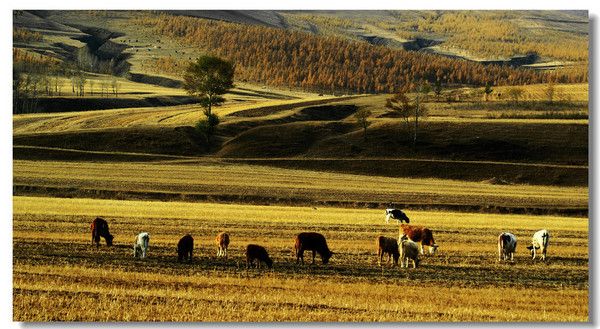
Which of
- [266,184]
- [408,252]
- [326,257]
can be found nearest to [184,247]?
[326,257]

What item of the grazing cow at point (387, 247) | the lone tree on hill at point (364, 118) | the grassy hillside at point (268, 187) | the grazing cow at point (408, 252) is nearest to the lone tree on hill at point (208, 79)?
the grassy hillside at point (268, 187)

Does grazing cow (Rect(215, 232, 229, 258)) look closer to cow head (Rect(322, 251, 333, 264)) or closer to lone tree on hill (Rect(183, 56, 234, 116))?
cow head (Rect(322, 251, 333, 264))

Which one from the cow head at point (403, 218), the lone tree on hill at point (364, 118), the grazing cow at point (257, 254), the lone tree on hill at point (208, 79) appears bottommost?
the grazing cow at point (257, 254)

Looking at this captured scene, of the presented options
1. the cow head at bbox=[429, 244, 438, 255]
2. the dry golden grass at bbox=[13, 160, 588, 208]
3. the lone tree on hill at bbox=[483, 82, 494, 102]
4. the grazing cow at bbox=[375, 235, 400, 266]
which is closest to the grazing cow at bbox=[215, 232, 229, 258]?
the grazing cow at bbox=[375, 235, 400, 266]

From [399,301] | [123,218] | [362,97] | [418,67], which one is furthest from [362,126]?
[399,301]

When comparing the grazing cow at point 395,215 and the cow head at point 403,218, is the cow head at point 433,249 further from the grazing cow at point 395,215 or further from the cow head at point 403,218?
the cow head at point 403,218

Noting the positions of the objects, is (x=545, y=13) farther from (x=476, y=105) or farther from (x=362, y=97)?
(x=476, y=105)

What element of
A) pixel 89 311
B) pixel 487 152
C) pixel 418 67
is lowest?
pixel 89 311
